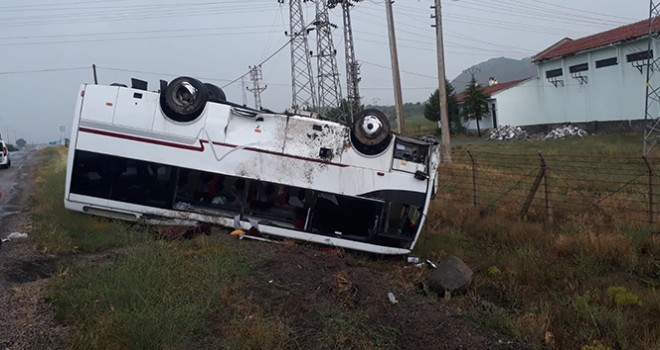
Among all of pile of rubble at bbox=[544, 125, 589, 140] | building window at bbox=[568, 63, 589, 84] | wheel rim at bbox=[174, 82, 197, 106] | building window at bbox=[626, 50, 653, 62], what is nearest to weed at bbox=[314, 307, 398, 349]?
wheel rim at bbox=[174, 82, 197, 106]

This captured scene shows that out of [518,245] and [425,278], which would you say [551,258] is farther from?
[425,278]

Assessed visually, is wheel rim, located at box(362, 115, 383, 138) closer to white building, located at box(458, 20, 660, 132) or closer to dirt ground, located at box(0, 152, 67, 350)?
dirt ground, located at box(0, 152, 67, 350)

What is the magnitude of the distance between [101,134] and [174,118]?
119cm

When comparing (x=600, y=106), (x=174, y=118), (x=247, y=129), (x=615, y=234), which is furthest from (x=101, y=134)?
(x=600, y=106)

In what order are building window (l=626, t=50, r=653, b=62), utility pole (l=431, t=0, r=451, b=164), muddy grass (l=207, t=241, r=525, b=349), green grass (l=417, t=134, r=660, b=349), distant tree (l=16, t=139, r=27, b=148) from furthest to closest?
distant tree (l=16, t=139, r=27, b=148) < building window (l=626, t=50, r=653, b=62) < utility pole (l=431, t=0, r=451, b=164) < green grass (l=417, t=134, r=660, b=349) < muddy grass (l=207, t=241, r=525, b=349)

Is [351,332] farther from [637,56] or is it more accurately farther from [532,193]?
[637,56]

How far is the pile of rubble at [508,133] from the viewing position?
149 feet

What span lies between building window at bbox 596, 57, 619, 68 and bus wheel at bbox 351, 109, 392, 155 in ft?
123

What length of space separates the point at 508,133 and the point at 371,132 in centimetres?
4074

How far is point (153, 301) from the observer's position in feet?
16.5

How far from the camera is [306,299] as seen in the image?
564cm

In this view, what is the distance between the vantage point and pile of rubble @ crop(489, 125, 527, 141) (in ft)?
149

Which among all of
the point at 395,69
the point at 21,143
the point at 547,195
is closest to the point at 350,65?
the point at 395,69

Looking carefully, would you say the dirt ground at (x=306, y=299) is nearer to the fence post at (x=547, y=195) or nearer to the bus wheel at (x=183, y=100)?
the bus wheel at (x=183, y=100)
